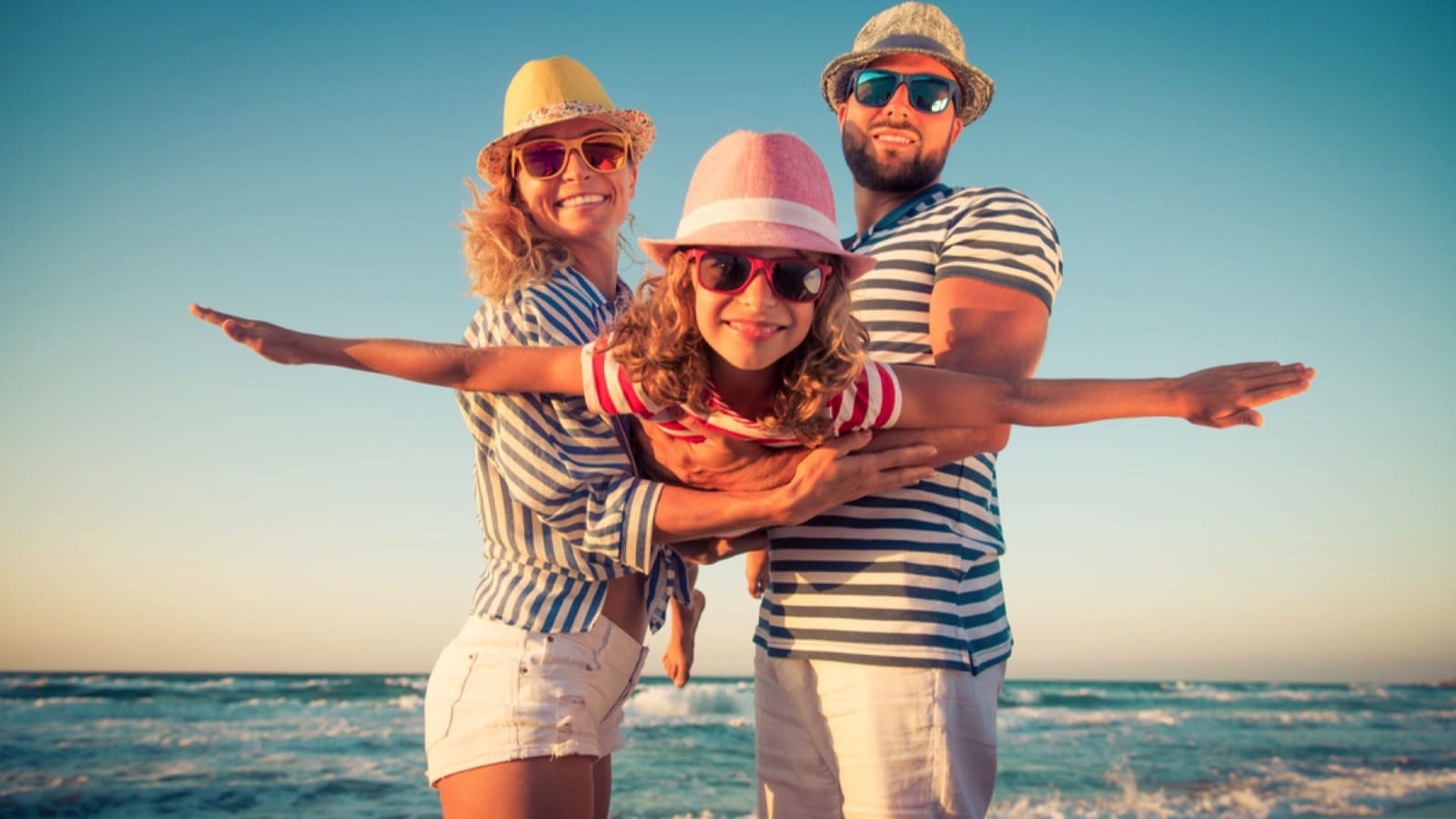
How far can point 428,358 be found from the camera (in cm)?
314

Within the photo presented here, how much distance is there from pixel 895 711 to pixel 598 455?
120 cm

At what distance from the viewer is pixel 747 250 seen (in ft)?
9.56

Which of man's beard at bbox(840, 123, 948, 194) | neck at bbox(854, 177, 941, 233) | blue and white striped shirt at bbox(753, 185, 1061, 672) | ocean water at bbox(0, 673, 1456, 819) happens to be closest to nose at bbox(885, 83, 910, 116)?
man's beard at bbox(840, 123, 948, 194)

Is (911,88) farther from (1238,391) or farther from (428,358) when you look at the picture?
(428,358)

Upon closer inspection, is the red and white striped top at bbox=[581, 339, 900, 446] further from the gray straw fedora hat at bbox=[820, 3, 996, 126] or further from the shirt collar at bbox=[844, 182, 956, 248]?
the gray straw fedora hat at bbox=[820, 3, 996, 126]

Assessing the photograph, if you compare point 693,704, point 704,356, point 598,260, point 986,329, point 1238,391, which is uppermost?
point 598,260

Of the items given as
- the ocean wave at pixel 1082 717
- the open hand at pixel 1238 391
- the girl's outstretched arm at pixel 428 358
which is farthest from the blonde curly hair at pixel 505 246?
the ocean wave at pixel 1082 717

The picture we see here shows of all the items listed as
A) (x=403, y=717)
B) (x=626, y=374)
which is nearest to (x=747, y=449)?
(x=626, y=374)

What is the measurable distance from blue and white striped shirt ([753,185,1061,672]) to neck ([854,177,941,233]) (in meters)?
0.35

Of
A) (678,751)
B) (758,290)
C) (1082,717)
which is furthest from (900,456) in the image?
(1082,717)

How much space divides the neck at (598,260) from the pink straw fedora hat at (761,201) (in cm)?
75

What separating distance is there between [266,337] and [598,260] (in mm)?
1270

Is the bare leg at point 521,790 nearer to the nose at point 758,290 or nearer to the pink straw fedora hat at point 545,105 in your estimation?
the nose at point 758,290

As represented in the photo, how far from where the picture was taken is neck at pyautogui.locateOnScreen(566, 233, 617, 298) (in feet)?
12.6
